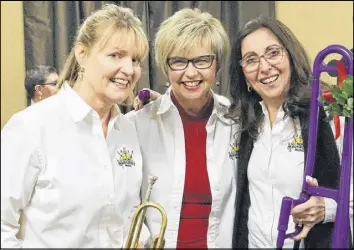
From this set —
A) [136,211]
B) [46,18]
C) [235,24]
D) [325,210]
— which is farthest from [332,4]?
[136,211]

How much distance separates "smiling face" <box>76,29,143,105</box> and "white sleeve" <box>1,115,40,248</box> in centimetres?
13

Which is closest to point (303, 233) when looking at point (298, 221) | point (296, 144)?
point (298, 221)

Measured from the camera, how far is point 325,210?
2.36ft

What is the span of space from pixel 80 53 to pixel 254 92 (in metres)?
0.36

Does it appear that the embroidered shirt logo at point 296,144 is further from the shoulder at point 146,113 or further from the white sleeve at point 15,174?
the white sleeve at point 15,174

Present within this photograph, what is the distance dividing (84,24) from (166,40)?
0.60 ft

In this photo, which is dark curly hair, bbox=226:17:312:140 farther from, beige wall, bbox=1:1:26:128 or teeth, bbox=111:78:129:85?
beige wall, bbox=1:1:26:128

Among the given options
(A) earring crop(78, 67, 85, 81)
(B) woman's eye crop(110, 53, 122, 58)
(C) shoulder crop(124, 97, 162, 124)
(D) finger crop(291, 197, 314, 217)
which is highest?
(B) woman's eye crop(110, 53, 122, 58)

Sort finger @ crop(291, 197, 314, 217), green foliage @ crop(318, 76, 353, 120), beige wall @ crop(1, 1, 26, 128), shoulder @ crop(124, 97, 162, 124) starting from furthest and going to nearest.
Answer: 1. beige wall @ crop(1, 1, 26, 128)
2. shoulder @ crop(124, 97, 162, 124)
3. finger @ crop(291, 197, 314, 217)
4. green foliage @ crop(318, 76, 353, 120)

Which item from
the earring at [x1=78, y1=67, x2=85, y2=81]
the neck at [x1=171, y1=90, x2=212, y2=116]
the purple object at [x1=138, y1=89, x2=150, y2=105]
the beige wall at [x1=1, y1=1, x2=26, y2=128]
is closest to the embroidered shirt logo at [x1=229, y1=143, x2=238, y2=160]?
the neck at [x1=171, y1=90, x2=212, y2=116]

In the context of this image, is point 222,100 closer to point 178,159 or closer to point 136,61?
point 178,159

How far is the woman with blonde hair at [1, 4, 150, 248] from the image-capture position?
71 centimetres

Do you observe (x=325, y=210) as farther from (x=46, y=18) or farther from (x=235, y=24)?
(x=46, y=18)

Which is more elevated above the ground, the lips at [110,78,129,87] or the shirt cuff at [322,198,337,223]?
the lips at [110,78,129,87]
